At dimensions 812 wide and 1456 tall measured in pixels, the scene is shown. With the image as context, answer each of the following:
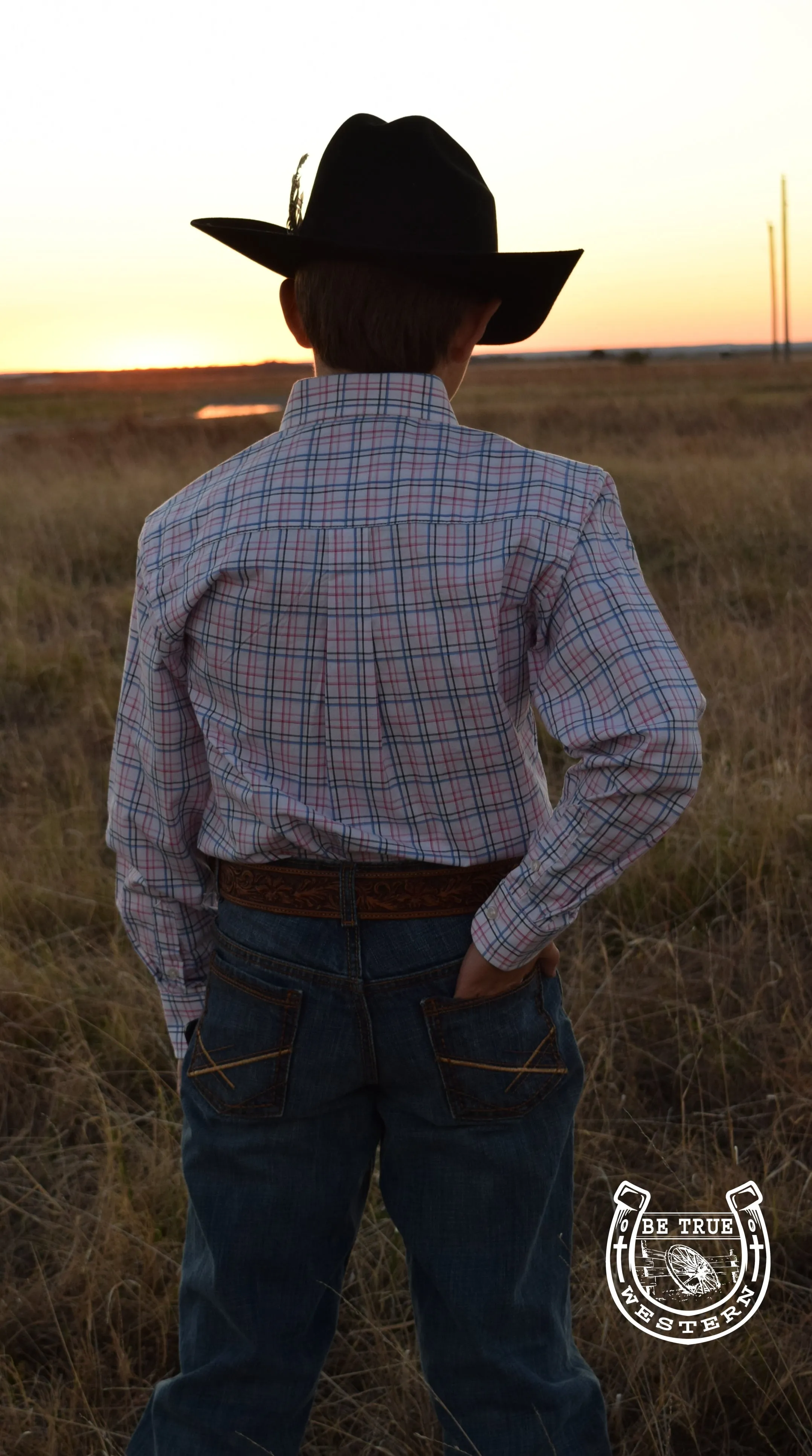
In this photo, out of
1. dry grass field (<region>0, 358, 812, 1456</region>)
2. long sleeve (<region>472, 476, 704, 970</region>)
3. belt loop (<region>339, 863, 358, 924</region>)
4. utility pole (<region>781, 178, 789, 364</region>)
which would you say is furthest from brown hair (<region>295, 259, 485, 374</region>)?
utility pole (<region>781, 178, 789, 364</region>)

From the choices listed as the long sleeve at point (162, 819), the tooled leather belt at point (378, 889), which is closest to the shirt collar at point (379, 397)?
the long sleeve at point (162, 819)

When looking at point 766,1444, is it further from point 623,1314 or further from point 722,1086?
point 722,1086

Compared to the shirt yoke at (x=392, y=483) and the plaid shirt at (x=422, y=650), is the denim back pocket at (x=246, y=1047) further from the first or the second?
the shirt yoke at (x=392, y=483)

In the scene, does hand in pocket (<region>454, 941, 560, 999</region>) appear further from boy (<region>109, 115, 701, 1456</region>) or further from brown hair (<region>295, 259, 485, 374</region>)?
brown hair (<region>295, 259, 485, 374</region>)

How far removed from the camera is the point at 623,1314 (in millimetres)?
1907

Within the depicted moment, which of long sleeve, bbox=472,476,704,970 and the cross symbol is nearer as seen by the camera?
long sleeve, bbox=472,476,704,970

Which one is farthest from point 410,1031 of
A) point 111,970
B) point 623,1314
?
point 111,970

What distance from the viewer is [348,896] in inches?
49.3

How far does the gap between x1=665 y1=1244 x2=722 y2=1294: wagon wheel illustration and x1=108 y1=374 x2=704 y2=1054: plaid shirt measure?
1.14 m

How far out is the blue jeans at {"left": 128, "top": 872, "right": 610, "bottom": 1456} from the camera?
126cm

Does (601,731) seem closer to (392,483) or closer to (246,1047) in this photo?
(392,483)

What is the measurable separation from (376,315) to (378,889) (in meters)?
0.64

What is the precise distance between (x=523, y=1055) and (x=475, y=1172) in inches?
6.0

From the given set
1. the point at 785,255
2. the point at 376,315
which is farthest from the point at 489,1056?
the point at 785,255
